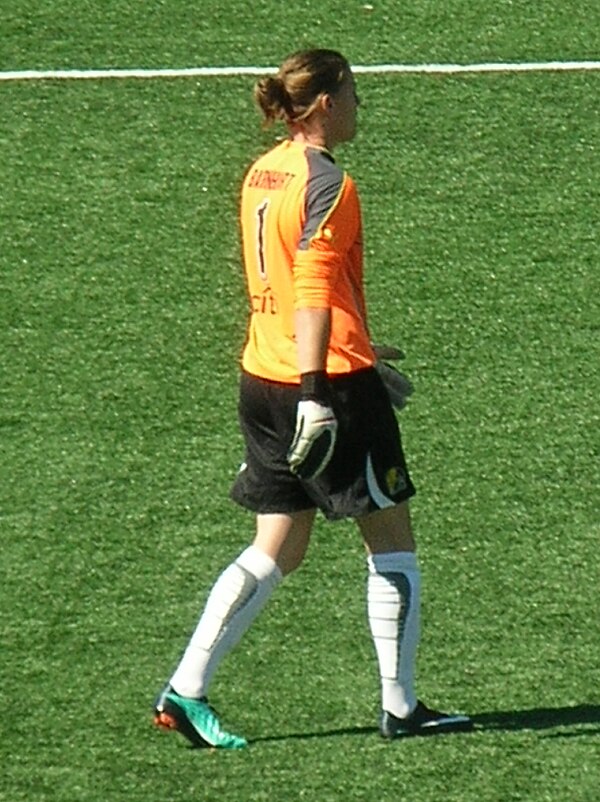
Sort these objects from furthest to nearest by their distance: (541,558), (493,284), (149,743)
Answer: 1. (493,284)
2. (541,558)
3. (149,743)

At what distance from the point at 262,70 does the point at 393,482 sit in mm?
4507

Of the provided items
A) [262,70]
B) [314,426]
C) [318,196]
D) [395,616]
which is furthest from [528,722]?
[262,70]

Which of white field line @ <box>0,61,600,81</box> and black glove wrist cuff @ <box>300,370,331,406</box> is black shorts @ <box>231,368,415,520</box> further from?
white field line @ <box>0,61,600,81</box>

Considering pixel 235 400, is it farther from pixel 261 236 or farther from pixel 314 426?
pixel 314 426

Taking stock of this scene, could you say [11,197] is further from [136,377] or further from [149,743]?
[149,743]

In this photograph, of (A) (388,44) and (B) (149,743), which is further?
(A) (388,44)

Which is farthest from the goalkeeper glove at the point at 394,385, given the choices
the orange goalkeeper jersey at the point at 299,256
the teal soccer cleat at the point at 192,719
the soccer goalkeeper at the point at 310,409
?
the teal soccer cleat at the point at 192,719

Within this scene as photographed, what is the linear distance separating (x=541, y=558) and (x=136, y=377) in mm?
1867

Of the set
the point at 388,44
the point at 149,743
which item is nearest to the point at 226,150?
the point at 388,44

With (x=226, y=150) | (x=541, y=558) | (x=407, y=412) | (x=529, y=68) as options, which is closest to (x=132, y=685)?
(x=541, y=558)

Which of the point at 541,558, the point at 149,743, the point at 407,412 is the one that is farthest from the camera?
the point at 407,412

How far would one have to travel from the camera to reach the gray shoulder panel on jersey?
200 inches

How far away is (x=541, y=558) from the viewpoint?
256 inches

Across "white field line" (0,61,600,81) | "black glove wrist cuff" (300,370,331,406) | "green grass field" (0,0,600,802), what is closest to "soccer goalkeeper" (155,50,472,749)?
"black glove wrist cuff" (300,370,331,406)
